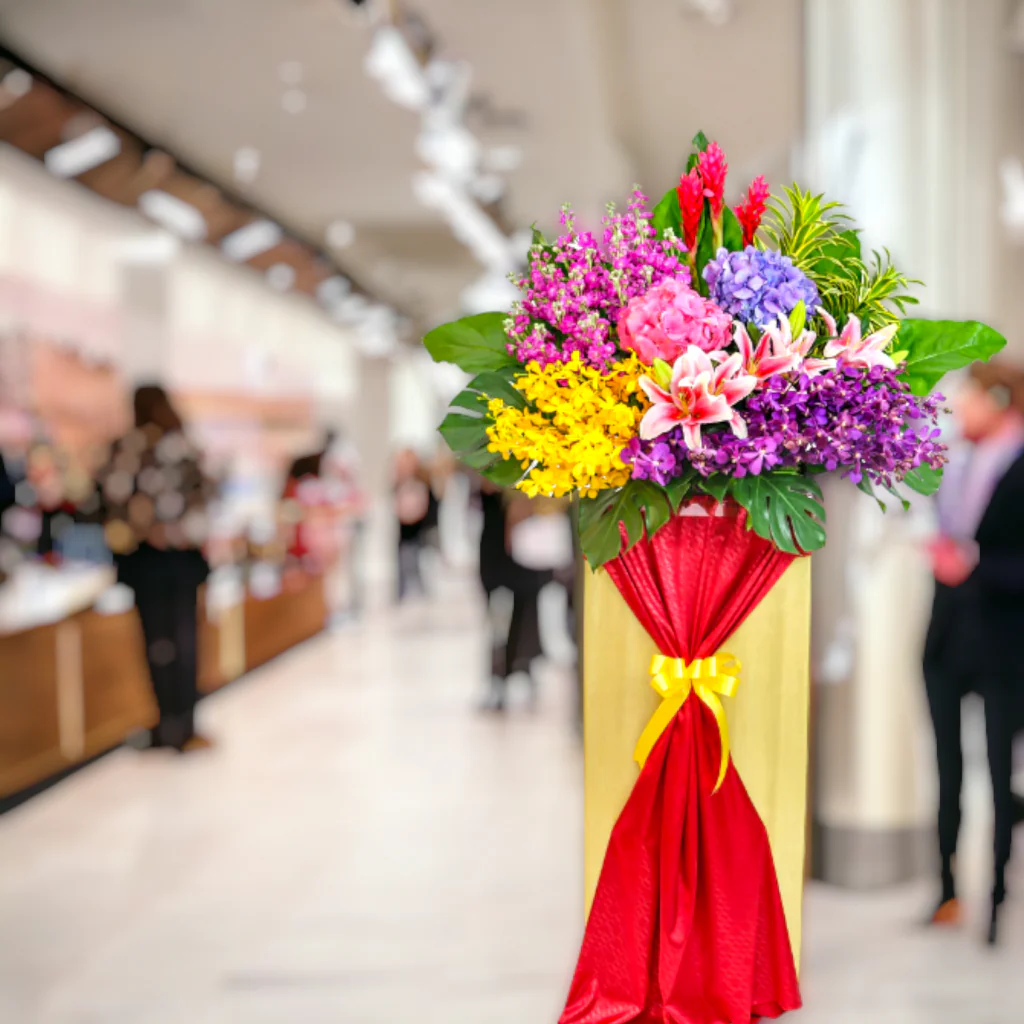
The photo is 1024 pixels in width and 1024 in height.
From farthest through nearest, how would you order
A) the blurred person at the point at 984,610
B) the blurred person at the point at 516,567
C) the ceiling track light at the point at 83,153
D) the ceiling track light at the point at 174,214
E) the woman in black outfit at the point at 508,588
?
the ceiling track light at the point at 174,214 → the ceiling track light at the point at 83,153 → the woman in black outfit at the point at 508,588 → the blurred person at the point at 516,567 → the blurred person at the point at 984,610

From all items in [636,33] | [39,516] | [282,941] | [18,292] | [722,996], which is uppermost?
[636,33]

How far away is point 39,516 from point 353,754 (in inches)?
71.1

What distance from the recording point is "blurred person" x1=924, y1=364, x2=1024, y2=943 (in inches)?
113

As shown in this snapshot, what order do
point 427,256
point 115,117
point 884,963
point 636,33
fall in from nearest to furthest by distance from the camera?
point 884,963
point 636,33
point 115,117
point 427,256

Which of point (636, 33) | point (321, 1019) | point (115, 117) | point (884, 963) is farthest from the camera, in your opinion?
point (115, 117)

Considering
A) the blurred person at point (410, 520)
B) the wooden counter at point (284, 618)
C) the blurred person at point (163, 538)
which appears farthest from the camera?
the blurred person at point (410, 520)

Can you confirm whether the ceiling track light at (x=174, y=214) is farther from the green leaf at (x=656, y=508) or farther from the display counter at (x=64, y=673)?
the green leaf at (x=656, y=508)

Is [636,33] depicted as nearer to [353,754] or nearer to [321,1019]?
[353,754]

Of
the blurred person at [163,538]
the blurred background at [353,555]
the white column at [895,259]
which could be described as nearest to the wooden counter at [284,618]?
A: the blurred background at [353,555]

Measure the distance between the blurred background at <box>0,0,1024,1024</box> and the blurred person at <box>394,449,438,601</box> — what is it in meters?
0.12

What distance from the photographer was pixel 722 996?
1.95 meters

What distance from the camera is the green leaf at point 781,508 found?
5.80 ft

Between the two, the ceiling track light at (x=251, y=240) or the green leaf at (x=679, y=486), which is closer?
the green leaf at (x=679, y=486)

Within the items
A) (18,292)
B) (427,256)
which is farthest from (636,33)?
(427,256)
